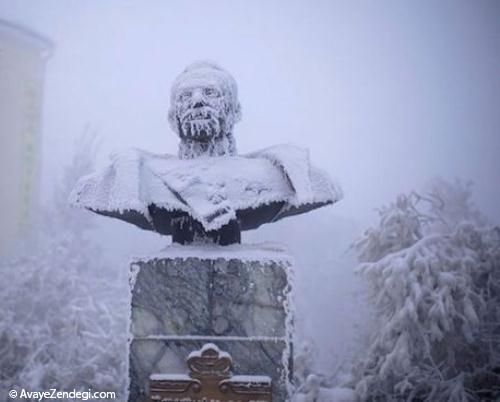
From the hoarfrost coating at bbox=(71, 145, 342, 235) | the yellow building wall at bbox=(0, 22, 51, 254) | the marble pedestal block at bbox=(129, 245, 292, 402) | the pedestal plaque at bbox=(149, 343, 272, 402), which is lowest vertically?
the pedestal plaque at bbox=(149, 343, 272, 402)

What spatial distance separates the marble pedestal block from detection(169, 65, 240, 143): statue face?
71cm

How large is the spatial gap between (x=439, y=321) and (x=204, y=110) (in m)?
4.41

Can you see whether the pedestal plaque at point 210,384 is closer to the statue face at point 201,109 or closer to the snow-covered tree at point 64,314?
the statue face at point 201,109

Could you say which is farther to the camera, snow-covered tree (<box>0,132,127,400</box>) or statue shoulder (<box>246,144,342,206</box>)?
snow-covered tree (<box>0,132,127,400</box>)

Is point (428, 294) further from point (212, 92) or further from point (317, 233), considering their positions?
point (317, 233)

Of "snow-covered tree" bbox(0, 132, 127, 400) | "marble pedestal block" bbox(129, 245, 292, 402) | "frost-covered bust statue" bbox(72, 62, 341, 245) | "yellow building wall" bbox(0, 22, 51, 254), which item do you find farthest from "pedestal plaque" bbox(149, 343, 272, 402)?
"yellow building wall" bbox(0, 22, 51, 254)

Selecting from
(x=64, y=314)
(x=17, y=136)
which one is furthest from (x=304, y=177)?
(x=17, y=136)

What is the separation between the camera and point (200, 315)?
2387 millimetres

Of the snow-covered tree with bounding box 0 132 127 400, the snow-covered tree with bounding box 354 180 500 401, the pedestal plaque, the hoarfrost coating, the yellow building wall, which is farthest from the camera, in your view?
the yellow building wall

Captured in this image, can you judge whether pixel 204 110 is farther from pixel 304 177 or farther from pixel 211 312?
pixel 211 312

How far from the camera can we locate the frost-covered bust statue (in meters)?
2.49

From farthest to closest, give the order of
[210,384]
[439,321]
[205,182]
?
[439,321] < [205,182] < [210,384]

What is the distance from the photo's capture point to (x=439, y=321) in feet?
19.3

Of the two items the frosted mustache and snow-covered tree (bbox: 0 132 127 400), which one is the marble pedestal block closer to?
the frosted mustache
